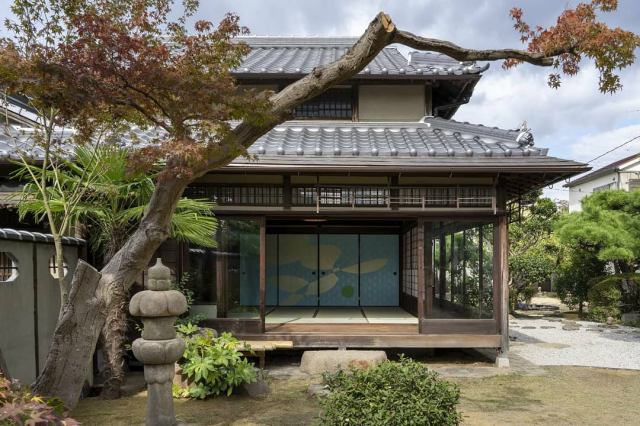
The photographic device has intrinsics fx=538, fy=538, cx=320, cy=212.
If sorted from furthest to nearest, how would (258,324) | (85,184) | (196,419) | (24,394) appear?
(258,324) → (85,184) → (196,419) → (24,394)

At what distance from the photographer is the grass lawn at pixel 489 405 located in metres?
5.68

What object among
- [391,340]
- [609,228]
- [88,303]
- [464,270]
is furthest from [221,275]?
[609,228]

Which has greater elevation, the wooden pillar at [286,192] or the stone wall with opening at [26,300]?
the wooden pillar at [286,192]

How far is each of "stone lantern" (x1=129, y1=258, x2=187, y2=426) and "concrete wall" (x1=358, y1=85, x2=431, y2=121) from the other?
7.12 m

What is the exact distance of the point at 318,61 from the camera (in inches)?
503

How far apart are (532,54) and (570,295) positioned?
1568cm

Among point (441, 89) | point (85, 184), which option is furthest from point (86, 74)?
point (441, 89)

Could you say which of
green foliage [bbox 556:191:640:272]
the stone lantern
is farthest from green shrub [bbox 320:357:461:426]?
green foliage [bbox 556:191:640:272]

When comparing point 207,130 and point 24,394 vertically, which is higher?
point 207,130

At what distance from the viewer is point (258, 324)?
28.5 ft

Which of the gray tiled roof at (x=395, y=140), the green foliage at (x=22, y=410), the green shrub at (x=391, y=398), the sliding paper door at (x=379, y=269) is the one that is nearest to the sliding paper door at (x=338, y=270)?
the sliding paper door at (x=379, y=269)

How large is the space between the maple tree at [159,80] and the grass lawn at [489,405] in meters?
2.21

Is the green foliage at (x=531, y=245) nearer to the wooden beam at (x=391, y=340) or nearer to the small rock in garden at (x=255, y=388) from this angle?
the wooden beam at (x=391, y=340)

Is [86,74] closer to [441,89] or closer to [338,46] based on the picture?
[441,89]
